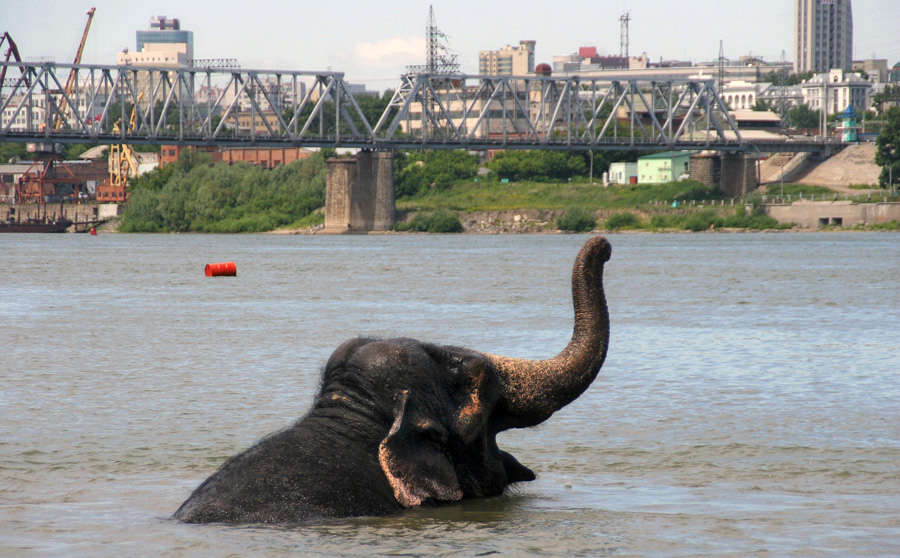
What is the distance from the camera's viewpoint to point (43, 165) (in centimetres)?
16225

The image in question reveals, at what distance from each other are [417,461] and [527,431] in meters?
5.79

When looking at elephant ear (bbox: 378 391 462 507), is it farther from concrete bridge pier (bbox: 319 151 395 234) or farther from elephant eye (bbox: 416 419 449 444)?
concrete bridge pier (bbox: 319 151 395 234)

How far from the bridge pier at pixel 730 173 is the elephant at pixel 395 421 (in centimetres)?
11855

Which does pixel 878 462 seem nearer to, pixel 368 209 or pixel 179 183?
pixel 368 209

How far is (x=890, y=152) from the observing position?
108938 mm

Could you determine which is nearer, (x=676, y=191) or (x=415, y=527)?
(x=415, y=527)

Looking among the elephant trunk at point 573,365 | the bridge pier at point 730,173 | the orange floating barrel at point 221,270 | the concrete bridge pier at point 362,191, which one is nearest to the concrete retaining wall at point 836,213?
the bridge pier at point 730,173

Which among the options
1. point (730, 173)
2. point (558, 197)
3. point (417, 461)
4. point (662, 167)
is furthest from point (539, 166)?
point (417, 461)

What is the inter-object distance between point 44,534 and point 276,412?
5620mm

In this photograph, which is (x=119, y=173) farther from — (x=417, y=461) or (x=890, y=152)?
(x=417, y=461)

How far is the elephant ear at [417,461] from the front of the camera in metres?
5.76

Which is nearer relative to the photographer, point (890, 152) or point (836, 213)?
point (836, 213)

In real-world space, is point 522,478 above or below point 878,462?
above

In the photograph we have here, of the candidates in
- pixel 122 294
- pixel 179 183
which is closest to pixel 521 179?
pixel 179 183
